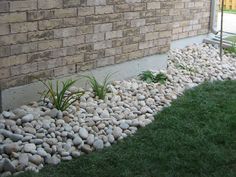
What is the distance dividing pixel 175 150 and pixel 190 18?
144 inches

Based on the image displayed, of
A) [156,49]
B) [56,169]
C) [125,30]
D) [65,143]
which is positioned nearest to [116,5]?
[125,30]

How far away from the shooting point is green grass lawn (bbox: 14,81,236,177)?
284 centimetres

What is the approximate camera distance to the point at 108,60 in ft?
14.4

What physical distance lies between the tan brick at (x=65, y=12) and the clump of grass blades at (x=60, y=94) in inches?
23.5

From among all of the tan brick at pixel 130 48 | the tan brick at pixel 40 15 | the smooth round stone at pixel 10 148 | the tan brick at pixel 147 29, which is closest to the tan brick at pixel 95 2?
the tan brick at pixel 40 15

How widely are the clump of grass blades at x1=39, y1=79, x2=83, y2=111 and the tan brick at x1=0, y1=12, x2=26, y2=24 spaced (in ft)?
1.98

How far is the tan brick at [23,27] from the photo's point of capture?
3465 mm

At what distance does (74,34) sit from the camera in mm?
3979

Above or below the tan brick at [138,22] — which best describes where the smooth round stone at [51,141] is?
below

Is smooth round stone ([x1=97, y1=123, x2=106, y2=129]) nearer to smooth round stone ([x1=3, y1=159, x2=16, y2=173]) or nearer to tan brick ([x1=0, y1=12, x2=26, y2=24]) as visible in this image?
smooth round stone ([x1=3, y1=159, x2=16, y2=173])

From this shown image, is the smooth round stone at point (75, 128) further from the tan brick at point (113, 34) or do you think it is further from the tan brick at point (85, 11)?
the tan brick at point (113, 34)

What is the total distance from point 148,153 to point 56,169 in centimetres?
68

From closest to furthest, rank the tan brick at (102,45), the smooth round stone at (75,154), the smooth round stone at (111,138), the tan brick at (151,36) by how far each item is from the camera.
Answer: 1. the smooth round stone at (75,154)
2. the smooth round stone at (111,138)
3. the tan brick at (102,45)
4. the tan brick at (151,36)

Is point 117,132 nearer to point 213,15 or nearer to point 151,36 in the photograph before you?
point 151,36
